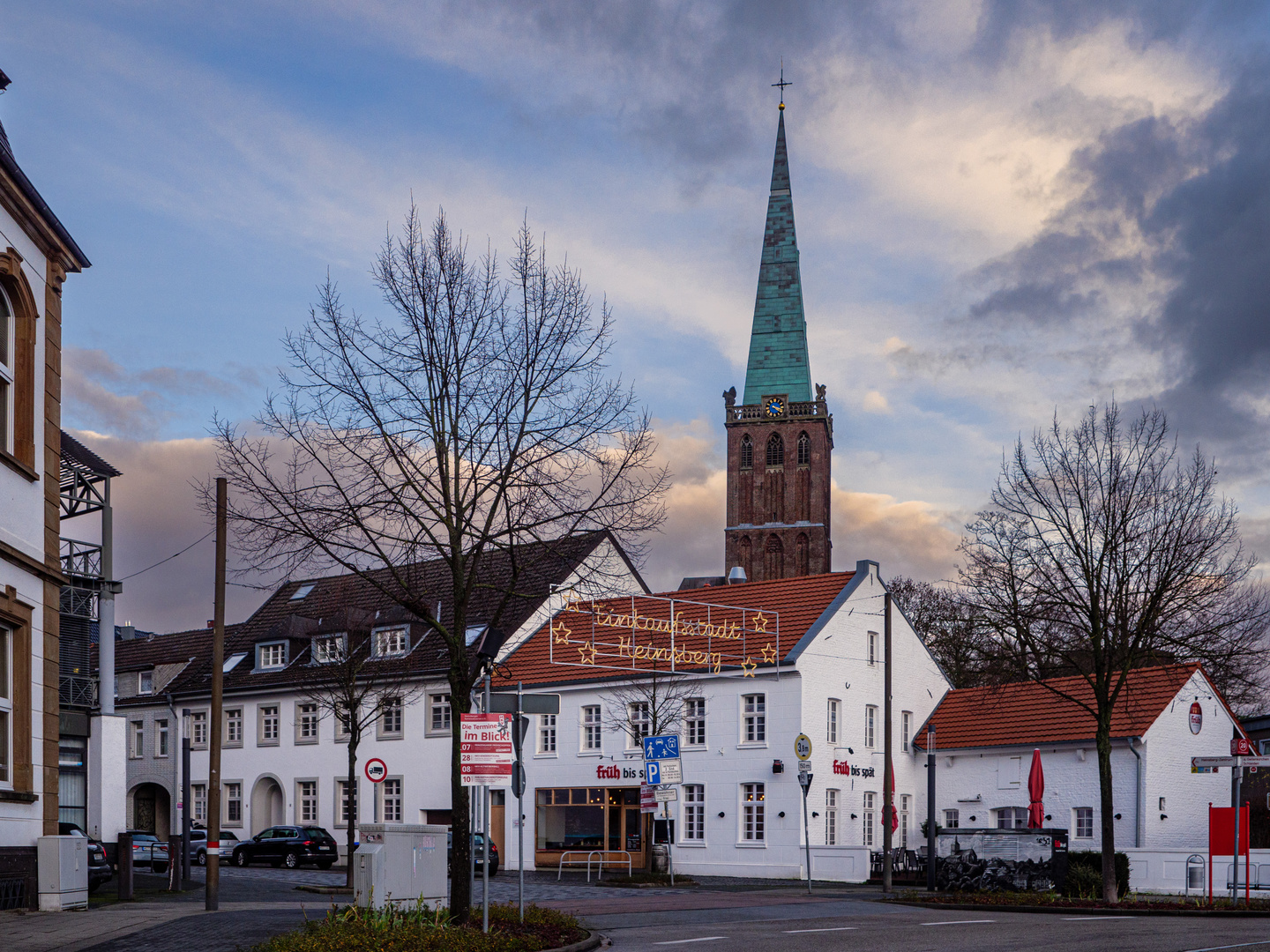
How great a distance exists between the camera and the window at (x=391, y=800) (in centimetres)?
4797

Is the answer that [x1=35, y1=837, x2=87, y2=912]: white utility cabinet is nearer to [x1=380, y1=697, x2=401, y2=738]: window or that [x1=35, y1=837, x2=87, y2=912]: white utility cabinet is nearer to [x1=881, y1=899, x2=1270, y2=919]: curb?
[x1=881, y1=899, x2=1270, y2=919]: curb

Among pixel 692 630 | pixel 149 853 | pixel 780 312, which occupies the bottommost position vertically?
pixel 149 853

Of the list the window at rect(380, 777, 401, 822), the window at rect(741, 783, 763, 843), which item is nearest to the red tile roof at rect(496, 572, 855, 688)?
the window at rect(741, 783, 763, 843)

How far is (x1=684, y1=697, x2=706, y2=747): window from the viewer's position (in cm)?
4241

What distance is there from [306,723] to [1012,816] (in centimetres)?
2493

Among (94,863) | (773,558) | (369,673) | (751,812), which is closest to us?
(94,863)

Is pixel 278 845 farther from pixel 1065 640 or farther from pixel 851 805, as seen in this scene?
pixel 1065 640

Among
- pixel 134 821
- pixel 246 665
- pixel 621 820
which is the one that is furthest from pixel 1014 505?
pixel 134 821

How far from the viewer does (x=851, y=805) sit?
41750mm

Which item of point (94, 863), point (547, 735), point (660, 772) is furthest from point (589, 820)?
point (94, 863)

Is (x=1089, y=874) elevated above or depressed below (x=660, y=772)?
below

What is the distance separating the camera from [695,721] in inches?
1678

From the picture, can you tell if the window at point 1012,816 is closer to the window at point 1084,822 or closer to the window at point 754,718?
the window at point 1084,822

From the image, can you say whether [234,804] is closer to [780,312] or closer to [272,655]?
[272,655]
